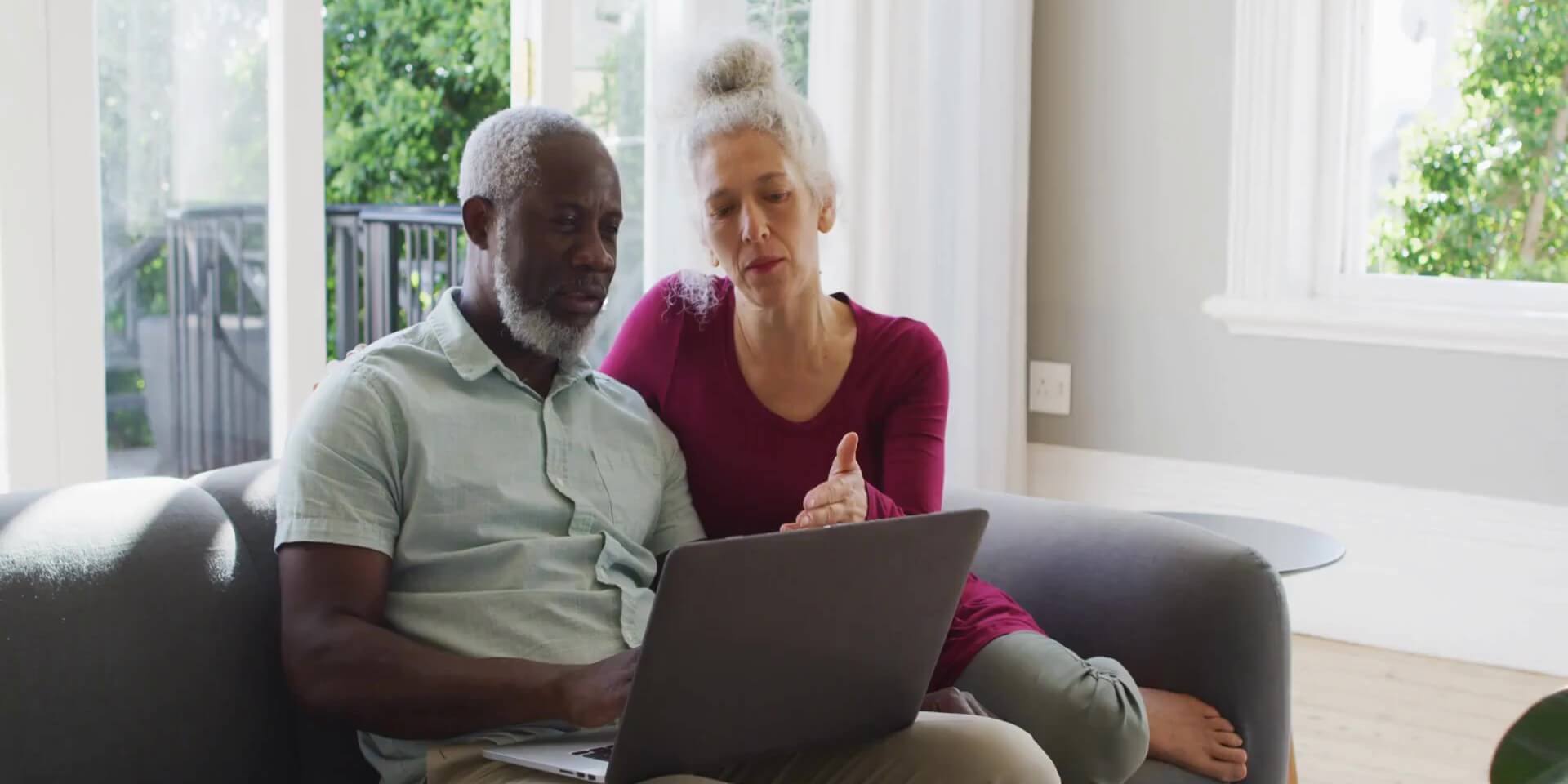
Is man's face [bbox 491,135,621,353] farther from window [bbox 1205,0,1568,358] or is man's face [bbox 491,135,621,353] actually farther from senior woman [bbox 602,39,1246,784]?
window [bbox 1205,0,1568,358]

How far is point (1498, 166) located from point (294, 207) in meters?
2.68

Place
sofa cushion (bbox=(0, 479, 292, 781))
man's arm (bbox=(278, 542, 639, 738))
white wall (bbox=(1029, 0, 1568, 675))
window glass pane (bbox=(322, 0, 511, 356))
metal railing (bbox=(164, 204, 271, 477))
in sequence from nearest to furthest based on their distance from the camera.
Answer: sofa cushion (bbox=(0, 479, 292, 781)) → man's arm (bbox=(278, 542, 639, 738)) → metal railing (bbox=(164, 204, 271, 477)) → white wall (bbox=(1029, 0, 1568, 675)) → window glass pane (bbox=(322, 0, 511, 356))

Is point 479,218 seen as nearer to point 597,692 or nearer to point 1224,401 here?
point 597,692

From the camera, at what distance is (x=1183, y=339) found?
3881 mm

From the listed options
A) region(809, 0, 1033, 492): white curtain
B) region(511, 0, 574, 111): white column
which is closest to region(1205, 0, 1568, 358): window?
region(809, 0, 1033, 492): white curtain

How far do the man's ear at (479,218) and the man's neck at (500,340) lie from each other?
61 mm

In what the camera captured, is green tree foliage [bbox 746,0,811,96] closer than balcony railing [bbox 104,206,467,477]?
No

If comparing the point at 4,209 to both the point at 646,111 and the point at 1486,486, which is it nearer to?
the point at 646,111

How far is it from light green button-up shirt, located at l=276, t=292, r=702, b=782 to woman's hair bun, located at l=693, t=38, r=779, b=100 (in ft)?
1.47

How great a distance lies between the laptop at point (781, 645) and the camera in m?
1.29

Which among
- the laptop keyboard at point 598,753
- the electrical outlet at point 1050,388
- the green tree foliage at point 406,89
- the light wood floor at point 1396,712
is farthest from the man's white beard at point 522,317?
the green tree foliage at point 406,89

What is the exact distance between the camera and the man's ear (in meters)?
1.77

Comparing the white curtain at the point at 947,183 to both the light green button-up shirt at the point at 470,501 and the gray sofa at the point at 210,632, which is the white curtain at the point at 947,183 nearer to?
the gray sofa at the point at 210,632

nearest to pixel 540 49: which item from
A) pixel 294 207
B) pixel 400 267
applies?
pixel 294 207
